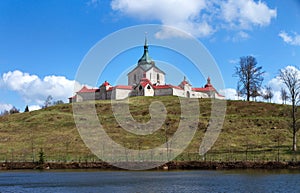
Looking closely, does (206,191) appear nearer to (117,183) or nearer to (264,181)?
(264,181)

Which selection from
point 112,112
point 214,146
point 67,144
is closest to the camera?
point 214,146

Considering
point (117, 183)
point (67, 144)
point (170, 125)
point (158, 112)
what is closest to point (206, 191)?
point (117, 183)

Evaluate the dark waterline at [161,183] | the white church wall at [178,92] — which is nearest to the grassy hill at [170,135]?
the dark waterline at [161,183]

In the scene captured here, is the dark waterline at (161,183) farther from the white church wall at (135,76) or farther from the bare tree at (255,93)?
the white church wall at (135,76)

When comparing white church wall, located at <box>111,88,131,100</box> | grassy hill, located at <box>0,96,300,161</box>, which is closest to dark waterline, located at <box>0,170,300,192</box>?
grassy hill, located at <box>0,96,300,161</box>

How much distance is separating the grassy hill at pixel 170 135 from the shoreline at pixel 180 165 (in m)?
3.18

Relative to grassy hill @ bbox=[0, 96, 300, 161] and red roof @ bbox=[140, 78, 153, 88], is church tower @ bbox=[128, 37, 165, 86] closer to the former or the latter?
red roof @ bbox=[140, 78, 153, 88]

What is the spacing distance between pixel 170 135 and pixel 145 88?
66975mm

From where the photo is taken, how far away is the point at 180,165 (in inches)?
2205

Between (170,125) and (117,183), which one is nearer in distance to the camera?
(117,183)

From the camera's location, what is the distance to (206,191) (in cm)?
3366

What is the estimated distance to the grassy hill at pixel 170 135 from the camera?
65.3 meters

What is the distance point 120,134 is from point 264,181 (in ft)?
165

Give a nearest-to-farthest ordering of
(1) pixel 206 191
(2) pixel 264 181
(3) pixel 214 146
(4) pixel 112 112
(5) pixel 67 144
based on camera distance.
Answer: (1) pixel 206 191
(2) pixel 264 181
(3) pixel 214 146
(5) pixel 67 144
(4) pixel 112 112
